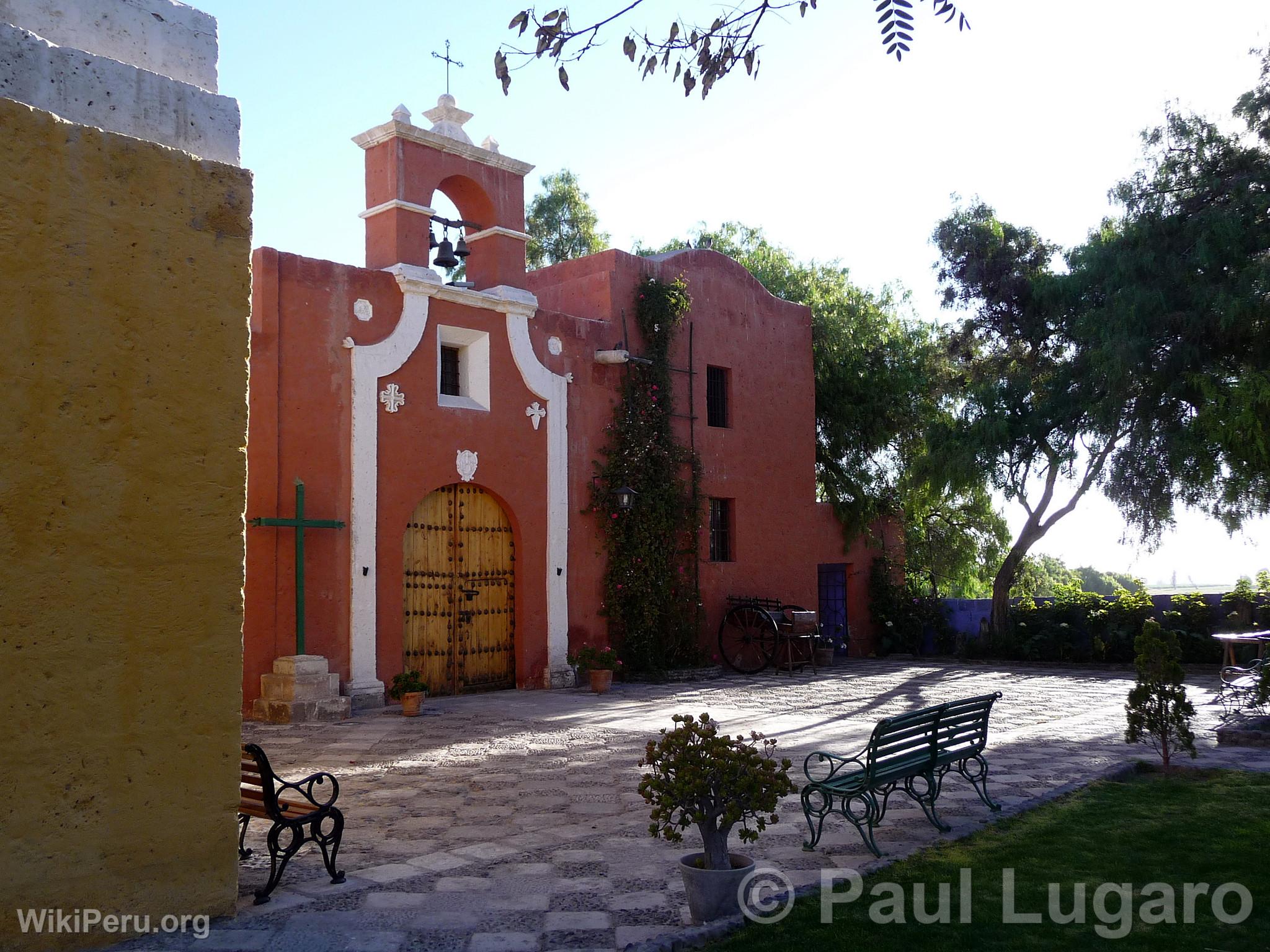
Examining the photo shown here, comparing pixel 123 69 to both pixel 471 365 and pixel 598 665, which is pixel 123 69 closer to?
pixel 471 365

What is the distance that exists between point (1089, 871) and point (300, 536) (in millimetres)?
7670

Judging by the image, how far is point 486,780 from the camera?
22.4ft

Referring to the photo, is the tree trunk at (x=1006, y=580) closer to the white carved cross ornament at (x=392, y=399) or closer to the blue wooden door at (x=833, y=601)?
the blue wooden door at (x=833, y=601)

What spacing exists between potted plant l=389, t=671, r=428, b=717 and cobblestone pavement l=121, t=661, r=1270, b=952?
0.16m

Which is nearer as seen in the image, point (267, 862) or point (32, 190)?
point (32, 190)

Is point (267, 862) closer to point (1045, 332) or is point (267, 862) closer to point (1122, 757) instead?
point (1122, 757)

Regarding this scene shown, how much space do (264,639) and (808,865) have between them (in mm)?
6711

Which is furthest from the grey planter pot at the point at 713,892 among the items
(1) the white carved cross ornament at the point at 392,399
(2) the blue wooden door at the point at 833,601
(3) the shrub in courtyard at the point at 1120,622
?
(2) the blue wooden door at the point at 833,601

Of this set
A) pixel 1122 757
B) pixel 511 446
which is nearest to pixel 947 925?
pixel 1122 757

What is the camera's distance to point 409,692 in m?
10.0

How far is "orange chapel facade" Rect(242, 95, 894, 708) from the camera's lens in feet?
33.9

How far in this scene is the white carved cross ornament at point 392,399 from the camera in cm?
1099

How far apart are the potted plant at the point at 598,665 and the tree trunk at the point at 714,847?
7.89m

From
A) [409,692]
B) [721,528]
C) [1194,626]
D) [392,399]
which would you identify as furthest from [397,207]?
[1194,626]
